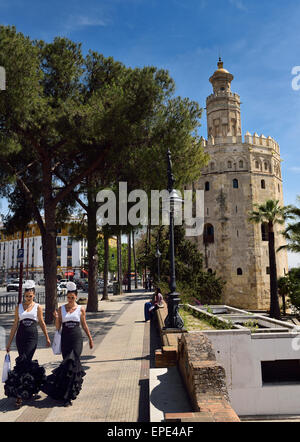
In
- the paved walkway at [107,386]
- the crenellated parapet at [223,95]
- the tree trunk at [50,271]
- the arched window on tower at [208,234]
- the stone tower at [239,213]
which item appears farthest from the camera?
the crenellated parapet at [223,95]

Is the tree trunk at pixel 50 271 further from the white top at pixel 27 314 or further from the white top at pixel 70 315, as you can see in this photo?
the white top at pixel 70 315

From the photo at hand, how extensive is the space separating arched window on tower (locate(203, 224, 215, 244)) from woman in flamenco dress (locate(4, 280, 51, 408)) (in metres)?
35.8

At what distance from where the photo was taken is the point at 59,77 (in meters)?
14.8

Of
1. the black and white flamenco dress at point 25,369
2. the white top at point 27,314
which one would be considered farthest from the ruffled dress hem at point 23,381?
the white top at point 27,314

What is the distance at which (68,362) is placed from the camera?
508cm

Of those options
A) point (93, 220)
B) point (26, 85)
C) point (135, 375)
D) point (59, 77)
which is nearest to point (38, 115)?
point (26, 85)

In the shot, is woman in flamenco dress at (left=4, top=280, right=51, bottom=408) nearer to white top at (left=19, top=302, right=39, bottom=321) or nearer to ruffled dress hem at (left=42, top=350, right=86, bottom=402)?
white top at (left=19, top=302, right=39, bottom=321)

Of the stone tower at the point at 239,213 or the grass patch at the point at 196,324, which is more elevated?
the stone tower at the point at 239,213

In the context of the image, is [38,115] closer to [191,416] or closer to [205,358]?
[205,358]

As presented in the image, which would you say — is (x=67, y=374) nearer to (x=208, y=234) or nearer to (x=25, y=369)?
(x=25, y=369)

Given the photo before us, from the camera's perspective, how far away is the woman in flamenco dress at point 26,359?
508 centimetres

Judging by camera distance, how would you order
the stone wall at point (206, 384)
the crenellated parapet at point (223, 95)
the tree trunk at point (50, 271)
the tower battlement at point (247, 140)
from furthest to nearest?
the crenellated parapet at point (223, 95)
the tower battlement at point (247, 140)
the tree trunk at point (50, 271)
the stone wall at point (206, 384)

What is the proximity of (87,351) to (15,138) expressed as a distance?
872cm

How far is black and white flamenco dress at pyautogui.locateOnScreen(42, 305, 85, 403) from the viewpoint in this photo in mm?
5070
